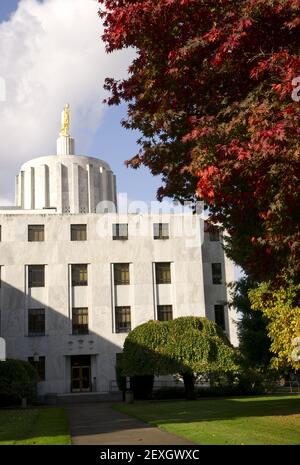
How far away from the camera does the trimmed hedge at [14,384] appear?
35.1m

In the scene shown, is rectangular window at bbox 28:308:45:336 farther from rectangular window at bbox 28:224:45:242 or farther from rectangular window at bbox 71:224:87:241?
rectangular window at bbox 71:224:87:241

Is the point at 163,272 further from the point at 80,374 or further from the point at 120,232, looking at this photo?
the point at 80,374

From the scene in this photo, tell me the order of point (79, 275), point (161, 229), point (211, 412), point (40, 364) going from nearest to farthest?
point (211, 412) < point (40, 364) < point (79, 275) < point (161, 229)

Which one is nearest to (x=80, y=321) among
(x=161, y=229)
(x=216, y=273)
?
(x=161, y=229)

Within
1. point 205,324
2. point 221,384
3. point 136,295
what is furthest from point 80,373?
point 205,324

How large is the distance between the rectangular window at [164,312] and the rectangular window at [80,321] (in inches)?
242

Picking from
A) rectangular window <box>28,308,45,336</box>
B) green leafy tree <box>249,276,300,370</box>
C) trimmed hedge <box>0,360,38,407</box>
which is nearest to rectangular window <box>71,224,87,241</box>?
rectangular window <box>28,308,45,336</box>

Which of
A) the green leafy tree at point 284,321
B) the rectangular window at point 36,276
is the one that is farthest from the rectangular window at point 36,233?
the green leafy tree at point 284,321

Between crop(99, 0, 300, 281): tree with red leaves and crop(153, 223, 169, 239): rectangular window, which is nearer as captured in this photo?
crop(99, 0, 300, 281): tree with red leaves

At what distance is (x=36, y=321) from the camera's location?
1874 inches

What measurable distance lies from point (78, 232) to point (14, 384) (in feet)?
56.0

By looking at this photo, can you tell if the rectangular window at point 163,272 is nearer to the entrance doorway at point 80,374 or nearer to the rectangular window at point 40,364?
the entrance doorway at point 80,374

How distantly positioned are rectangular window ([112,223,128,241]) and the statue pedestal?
68.1 ft

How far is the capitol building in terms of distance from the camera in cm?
4700
